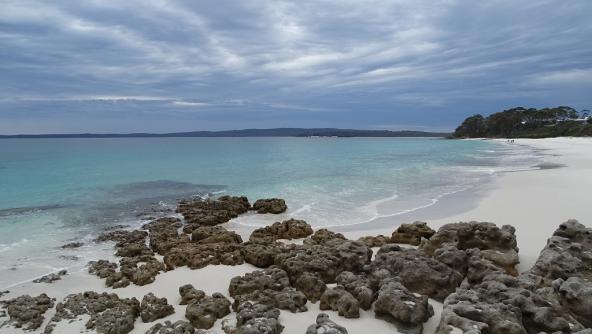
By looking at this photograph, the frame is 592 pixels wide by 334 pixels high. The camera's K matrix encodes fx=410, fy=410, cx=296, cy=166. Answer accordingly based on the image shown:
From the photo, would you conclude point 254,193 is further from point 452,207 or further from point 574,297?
point 574,297

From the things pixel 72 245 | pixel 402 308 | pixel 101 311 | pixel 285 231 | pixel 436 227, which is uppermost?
pixel 402 308

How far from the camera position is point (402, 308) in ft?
18.8

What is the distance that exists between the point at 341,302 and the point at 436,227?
6404mm

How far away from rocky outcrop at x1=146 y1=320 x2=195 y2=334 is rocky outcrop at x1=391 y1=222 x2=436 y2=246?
5846 millimetres

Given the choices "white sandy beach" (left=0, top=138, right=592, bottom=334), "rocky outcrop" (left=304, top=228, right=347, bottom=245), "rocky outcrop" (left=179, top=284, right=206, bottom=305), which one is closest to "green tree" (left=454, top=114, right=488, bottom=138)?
"white sandy beach" (left=0, top=138, right=592, bottom=334)

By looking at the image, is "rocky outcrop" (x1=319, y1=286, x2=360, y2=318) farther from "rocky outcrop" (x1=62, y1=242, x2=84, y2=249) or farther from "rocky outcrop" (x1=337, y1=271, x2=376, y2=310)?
"rocky outcrop" (x1=62, y1=242, x2=84, y2=249)

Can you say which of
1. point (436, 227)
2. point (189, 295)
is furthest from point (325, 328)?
point (436, 227)

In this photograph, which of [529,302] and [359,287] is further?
[359,287]

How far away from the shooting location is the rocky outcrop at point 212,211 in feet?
45.2

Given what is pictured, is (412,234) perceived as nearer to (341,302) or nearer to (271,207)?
(341,302)

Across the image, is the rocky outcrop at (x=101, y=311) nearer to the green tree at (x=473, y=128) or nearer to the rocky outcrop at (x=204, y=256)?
the rocky outcrop at (x=204, y=256)

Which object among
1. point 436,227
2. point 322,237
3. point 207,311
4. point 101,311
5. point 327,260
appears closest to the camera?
point 207,311

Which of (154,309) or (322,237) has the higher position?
(322,237)

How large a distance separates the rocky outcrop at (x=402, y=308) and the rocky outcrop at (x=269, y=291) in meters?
1.28
